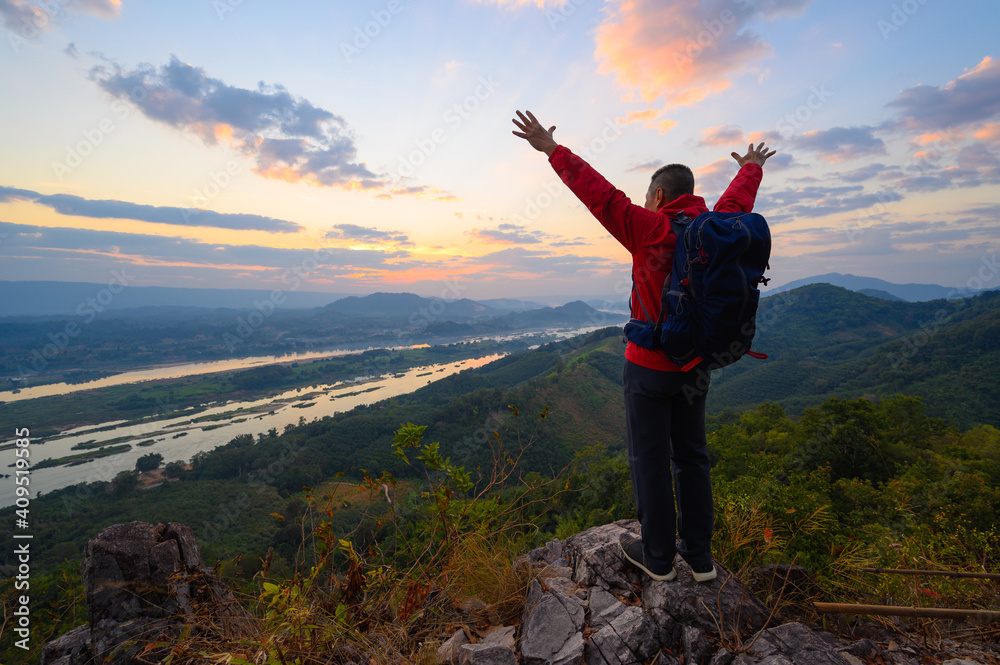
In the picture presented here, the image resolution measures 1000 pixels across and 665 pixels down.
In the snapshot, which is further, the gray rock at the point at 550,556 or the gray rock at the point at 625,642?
the gray rock at the point at 550,556

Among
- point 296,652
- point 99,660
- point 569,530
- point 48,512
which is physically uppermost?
point 296,652

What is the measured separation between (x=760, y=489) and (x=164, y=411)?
70.3m

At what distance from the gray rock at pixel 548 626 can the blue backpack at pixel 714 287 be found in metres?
1.56

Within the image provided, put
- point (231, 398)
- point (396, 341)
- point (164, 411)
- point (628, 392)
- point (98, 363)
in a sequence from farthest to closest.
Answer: point (396, 341) → point (98, 363) → point (231, 398) → point (164, 411) → point (628, 392)

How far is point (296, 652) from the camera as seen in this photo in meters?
1.89

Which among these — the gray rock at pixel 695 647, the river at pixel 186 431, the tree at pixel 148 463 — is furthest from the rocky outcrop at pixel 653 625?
the tree at pixel 148 463

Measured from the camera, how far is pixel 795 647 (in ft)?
6.31

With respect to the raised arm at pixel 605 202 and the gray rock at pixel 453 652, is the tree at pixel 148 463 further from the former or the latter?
the raised arm at pixel 605 202

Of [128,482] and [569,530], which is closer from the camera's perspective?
[569,530]

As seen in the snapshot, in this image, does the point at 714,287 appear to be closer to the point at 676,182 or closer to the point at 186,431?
the point at 676,182

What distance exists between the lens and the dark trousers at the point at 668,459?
7.14 ft

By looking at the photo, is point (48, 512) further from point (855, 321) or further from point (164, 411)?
point (855, 321)

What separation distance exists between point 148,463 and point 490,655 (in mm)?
47939

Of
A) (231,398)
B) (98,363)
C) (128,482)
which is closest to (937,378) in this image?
(128,482)
